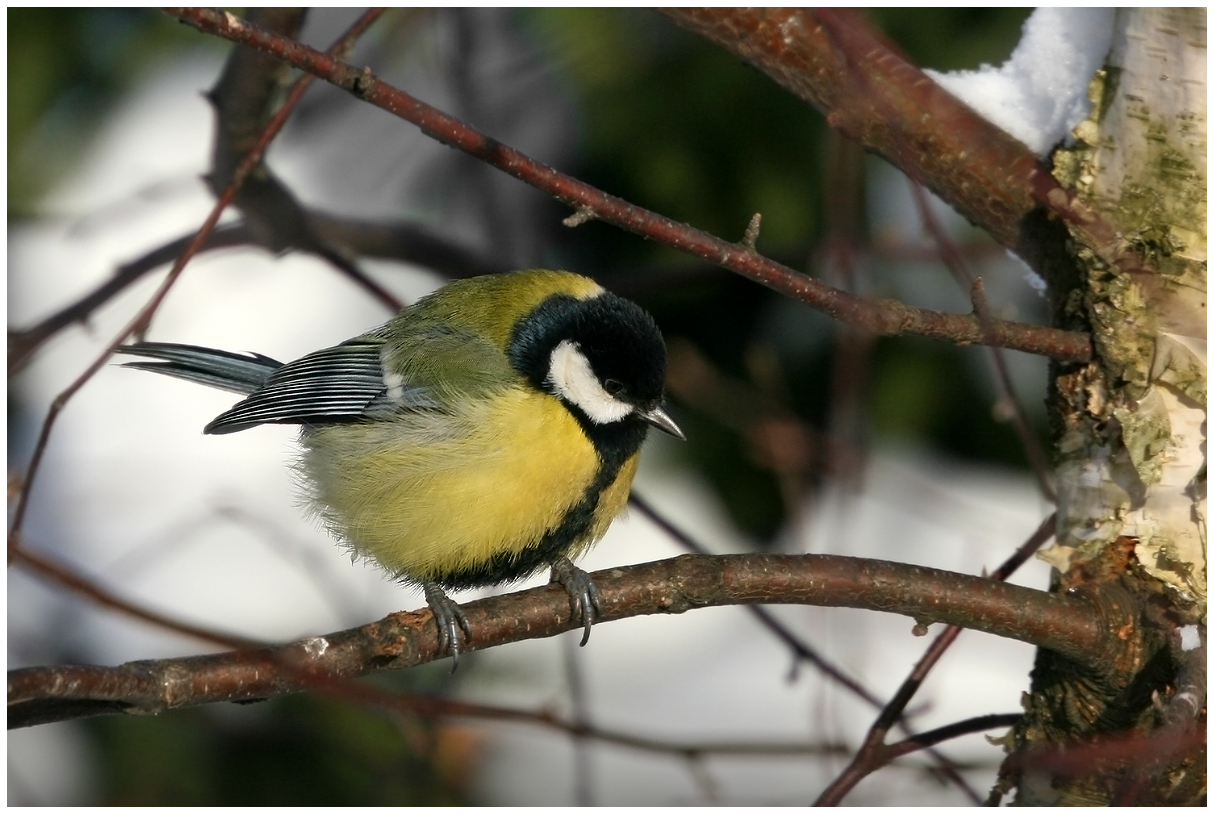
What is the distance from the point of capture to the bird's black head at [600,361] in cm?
163

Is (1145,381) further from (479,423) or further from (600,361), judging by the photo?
(479,423)

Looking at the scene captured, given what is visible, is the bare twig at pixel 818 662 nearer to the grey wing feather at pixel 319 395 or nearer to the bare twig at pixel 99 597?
the grey wing feather at pixel 319 395

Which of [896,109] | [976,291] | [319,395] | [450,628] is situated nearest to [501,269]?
[319,395]

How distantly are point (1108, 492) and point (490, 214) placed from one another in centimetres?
133

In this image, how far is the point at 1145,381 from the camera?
1379mm

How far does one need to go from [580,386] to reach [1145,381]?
2.50 feet

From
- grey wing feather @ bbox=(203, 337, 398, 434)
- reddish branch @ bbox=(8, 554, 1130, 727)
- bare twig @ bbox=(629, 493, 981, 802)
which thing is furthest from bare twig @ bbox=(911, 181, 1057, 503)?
grey wing feather @ bbox=(203, 337, 398, 434)

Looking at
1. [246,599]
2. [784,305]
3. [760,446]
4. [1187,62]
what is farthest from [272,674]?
[784,305]

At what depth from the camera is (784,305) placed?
250 cm

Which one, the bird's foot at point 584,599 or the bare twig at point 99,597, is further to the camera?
the bird's foot at point 584,599

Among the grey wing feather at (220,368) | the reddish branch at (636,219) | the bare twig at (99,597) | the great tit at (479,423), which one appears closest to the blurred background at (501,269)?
the grey wing feather at (220,368)

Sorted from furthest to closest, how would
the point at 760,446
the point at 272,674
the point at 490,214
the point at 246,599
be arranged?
the point at 246,599
the point at 490,214
the point at 760,446
the point at 272,674

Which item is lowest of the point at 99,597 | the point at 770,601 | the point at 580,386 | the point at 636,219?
the point at 99,597

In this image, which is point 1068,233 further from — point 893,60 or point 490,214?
point 490,214
